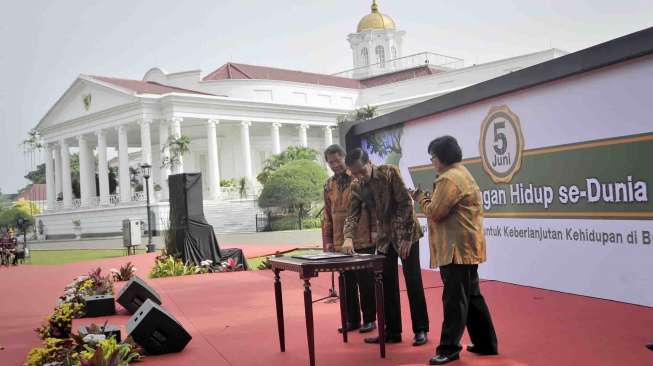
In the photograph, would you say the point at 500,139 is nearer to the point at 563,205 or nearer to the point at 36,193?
the point at 563,205

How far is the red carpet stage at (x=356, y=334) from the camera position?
5.33 metres

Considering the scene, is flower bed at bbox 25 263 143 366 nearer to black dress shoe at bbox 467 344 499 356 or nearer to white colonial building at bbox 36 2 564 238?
black dress shoe at bbox 467 344 499 356

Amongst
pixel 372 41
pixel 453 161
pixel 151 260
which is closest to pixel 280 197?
pixel 151 260

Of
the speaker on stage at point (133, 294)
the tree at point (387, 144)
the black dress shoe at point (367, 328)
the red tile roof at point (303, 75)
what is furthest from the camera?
the red tile roof at point (303, 75)

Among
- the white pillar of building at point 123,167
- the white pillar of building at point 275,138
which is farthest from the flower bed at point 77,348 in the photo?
the white pillar of building at point 275,138

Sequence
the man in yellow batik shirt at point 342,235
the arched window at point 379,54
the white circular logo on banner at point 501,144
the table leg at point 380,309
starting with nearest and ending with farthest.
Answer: the table leg at point 380,309 → the man in yellow batik shirt at point 342,235 → the white circular logo on banner at point 501,144 → the arched window at point 379,54

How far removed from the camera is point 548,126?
8.36m

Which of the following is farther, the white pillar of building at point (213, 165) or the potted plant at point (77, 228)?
the potted plant at point (77, 228)

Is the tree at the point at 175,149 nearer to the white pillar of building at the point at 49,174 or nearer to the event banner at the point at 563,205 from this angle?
the white pillar of building at the point at 49,174

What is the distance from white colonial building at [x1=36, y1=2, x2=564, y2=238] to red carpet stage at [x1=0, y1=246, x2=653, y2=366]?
1124 inches

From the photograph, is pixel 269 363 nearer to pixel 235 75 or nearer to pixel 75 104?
pixel 75 104

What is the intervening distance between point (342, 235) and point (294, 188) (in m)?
27.9

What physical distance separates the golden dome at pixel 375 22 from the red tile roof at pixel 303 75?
904cm

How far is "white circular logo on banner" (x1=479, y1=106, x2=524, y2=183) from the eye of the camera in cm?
893
